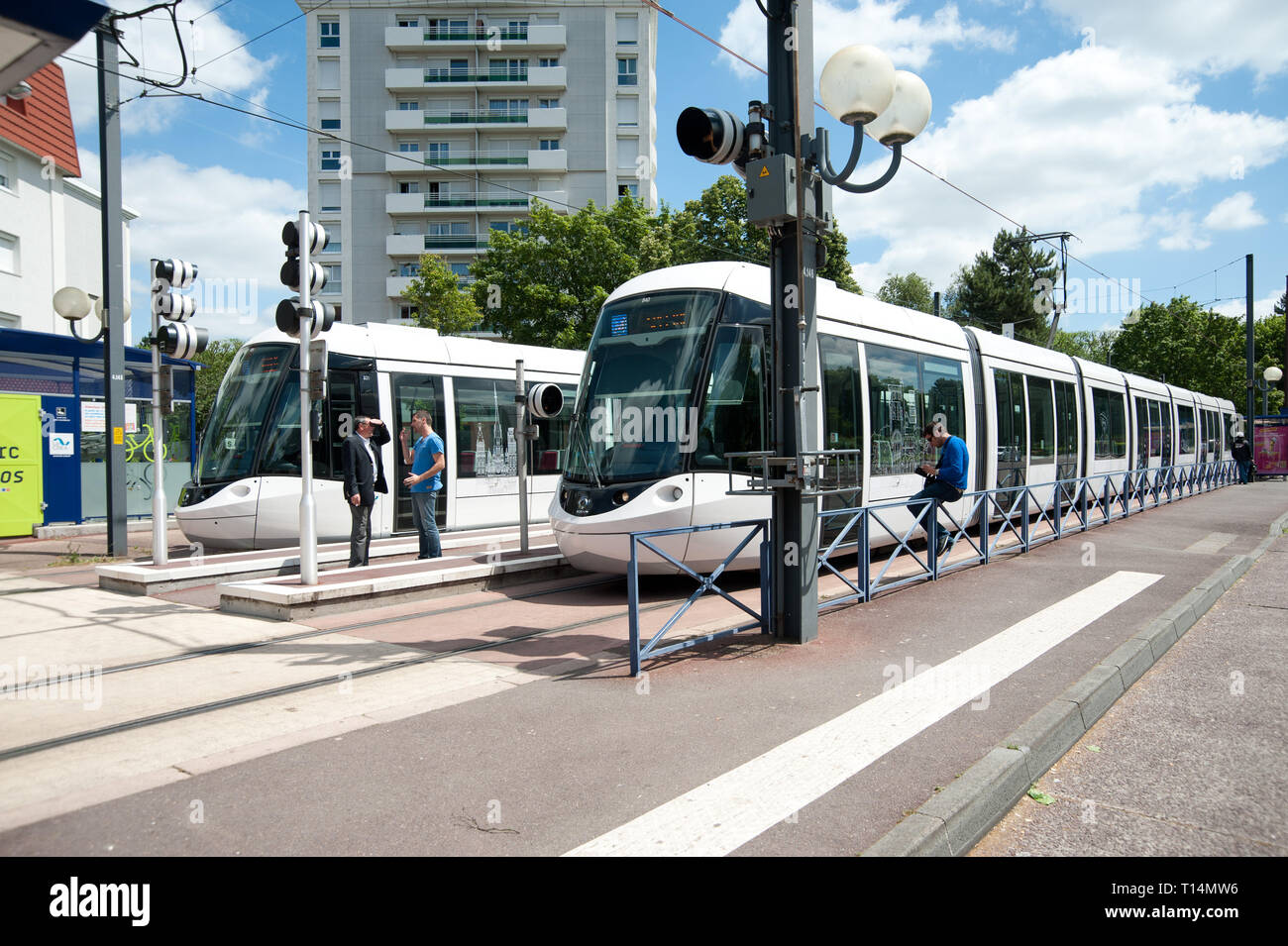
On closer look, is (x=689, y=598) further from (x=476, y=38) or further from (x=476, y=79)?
(x=476, y=38)

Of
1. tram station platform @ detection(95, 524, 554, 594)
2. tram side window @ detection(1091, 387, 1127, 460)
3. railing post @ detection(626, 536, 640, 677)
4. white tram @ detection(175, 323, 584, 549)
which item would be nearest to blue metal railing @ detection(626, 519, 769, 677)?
railing post @ detection(626, 536, 640, 677)

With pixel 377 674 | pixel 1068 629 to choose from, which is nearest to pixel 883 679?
pixel 1068 629

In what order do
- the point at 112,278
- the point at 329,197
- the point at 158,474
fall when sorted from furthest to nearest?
1. the point at 329,197
2. the point at 112,278
3. the point at 158,474

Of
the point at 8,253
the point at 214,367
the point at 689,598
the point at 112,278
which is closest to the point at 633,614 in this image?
the point at 689,598

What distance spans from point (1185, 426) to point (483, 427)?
23.3m

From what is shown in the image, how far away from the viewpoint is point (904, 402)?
11109mm

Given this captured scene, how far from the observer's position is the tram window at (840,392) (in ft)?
31.5

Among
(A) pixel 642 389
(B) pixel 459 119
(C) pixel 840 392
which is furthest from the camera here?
(B) pixel 459 119

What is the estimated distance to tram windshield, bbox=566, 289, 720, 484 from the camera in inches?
331

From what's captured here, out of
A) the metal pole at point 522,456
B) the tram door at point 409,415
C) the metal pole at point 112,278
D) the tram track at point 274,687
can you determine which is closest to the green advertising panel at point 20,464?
the metal pole at point 112,278

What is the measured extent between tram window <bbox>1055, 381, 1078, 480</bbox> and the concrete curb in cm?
993

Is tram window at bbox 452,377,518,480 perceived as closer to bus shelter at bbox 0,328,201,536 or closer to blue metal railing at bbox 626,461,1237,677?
bus shelter at bbox 0,328,201,536

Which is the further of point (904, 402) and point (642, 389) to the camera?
point (904, 402)
